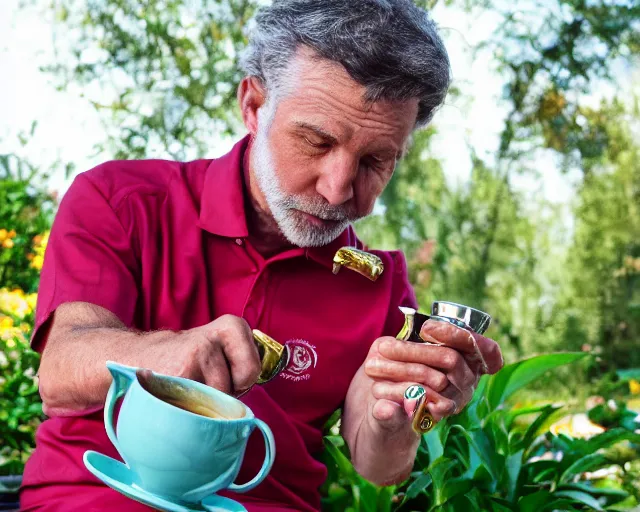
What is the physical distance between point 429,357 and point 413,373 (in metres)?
0.04

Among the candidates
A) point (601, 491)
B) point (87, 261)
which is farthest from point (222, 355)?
point (601, 491)

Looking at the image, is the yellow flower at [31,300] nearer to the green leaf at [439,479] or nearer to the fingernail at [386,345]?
the green leaf at [439,479]

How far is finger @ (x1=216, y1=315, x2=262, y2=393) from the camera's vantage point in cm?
148

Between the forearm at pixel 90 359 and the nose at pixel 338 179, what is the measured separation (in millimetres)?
534

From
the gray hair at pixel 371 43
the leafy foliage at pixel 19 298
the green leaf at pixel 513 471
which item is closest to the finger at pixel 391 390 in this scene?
the gray hair at pixel 371 43

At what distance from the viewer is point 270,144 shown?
6.76 ft

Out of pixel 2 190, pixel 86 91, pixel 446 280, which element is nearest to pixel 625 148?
pixel 446 280

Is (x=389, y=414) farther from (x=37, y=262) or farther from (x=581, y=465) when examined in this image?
(x=37, y=262)

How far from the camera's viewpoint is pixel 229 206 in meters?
2.12

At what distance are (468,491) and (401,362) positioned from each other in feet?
3.75

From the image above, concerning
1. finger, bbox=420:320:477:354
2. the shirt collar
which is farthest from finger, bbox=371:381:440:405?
the shirt collar

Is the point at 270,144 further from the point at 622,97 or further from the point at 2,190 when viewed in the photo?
the point at 622,97

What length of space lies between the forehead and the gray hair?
0.05 feet

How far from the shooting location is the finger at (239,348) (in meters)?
1.48
